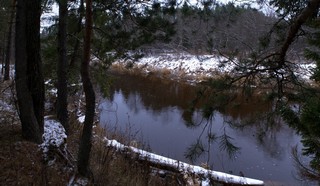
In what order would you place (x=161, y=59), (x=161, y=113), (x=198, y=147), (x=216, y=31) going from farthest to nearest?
1. (x=161, y=59)
2. (x=161, y=113)
3. (x=216, y=31)
4. (x=198, y=147)

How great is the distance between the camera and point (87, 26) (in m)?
4.69

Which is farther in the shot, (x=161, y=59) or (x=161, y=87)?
(x=161, y=59)

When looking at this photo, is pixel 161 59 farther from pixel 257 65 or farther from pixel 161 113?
pixel 257 65

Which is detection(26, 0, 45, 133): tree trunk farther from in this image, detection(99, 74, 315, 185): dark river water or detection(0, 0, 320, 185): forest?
detection(99, 74, 315, 185): dark river water

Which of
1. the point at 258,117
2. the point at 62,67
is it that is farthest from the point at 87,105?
the point at 62,67

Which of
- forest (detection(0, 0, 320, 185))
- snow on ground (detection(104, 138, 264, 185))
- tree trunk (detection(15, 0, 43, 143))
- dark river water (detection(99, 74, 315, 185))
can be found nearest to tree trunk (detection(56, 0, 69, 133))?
forest (detection(0, 0, 320, 185))

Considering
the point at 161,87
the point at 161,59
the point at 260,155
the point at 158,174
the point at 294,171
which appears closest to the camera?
the point at 158,174

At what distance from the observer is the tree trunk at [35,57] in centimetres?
589

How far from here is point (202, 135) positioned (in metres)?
14.1

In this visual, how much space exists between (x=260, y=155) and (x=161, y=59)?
23491 millimetres

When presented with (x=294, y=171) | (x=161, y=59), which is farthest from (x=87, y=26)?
(x=161, y=59)

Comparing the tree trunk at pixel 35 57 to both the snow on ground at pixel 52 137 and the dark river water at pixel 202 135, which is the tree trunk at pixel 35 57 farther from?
the dark river water at pixel 202 135

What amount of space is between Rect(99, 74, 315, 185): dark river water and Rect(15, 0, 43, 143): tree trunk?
321 cm

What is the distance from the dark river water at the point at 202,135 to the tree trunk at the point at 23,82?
126 inches
